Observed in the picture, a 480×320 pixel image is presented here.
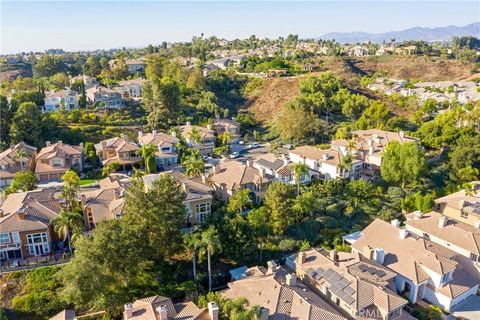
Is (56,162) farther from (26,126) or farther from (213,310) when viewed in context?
(213,310)

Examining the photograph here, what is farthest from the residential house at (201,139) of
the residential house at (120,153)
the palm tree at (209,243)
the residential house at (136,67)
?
the residential house at (136,67)

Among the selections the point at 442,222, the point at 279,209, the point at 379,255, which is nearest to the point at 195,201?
the point at 279,209

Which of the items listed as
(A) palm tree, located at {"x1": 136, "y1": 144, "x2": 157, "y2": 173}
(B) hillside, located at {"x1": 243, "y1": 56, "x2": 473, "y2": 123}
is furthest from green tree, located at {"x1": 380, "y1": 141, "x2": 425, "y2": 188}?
(B) hillside, located at {"x1": 243, "y1": 56, "x2": 473, "y2": 123}

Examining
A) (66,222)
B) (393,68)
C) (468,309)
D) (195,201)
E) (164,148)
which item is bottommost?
(468,309)

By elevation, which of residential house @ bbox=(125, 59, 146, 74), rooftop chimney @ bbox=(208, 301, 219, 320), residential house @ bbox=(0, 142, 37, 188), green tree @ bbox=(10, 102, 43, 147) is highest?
residential house @ bbox=(125, 59, 146, 74)

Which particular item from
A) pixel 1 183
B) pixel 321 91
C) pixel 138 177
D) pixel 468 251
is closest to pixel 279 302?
pixel 468 251

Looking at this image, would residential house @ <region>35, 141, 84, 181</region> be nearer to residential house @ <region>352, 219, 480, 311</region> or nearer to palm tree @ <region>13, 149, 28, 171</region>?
palm tree @ <region>13, 149, 28, 171</region>
